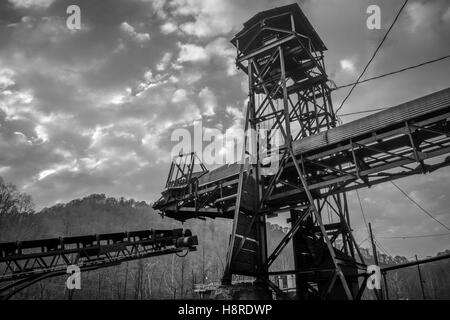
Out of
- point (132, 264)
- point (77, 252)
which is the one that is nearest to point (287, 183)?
point (77, 252)

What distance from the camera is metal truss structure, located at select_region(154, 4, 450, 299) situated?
8.48 m

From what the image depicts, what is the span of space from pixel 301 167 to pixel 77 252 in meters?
9.14

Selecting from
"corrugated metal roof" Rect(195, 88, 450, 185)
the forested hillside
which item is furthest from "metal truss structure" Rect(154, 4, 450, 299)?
the forested hillside

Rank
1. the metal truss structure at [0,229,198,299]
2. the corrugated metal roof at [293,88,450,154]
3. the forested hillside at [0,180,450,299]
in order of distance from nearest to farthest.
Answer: the corrugated metal roof at [293,88,450,154] < the metal truss structure at [0,229,198,299] < the forested hillside at [0,180,450,299]

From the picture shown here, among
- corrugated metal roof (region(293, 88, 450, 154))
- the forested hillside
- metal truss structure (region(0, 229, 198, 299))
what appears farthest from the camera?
the forested hillside

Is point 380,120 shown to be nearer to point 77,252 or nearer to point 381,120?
point 381,120

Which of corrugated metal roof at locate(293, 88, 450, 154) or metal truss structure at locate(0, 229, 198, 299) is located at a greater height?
corrugated metal roof at locate(293, 88, 450, 154)

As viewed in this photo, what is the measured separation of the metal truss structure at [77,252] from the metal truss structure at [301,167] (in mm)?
1355

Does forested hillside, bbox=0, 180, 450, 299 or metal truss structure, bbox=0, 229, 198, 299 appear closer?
metal truss structure, bbox=0, 229, 198, 299

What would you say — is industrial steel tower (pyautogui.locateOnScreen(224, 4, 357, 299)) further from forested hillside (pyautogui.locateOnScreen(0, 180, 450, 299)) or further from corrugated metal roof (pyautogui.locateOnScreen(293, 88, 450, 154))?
forested hillside (pyautogui.locateOnScreen(0, 180, 450, 299))

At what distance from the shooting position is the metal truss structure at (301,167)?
848 cm

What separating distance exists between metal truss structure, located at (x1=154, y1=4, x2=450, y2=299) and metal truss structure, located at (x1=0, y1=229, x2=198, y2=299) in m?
1.35
